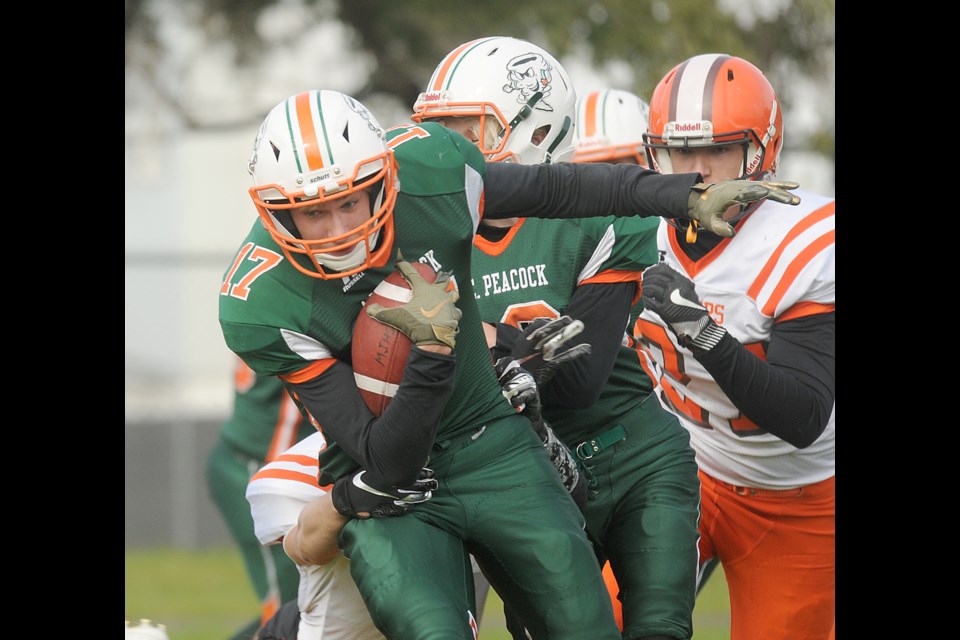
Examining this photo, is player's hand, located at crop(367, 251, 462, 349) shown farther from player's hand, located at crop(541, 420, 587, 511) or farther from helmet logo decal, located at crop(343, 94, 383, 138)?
player's hand, located at crop(541, 420, 587, 511)

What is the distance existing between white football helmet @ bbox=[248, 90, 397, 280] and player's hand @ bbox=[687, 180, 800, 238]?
82cm

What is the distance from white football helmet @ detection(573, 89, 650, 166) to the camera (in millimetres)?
6461

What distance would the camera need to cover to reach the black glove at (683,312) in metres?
4.30

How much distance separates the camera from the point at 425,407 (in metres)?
3.73

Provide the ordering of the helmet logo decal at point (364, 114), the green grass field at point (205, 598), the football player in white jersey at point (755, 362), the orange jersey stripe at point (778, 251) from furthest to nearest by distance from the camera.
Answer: the green grass field at point (205, 598)
the orange jersey stripe at point (778, 251)
the football player in white jersey at point (755, 362)
the helmet logo decal at point (364, 114)

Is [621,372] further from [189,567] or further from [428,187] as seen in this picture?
[189,567]

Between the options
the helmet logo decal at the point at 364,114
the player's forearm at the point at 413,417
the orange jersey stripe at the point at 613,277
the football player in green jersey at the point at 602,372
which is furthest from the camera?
the orange jersey stripe at the point at 613,277

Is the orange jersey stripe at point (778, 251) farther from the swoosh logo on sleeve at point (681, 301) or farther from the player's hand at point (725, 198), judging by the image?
the player's hand at point (725, 198)

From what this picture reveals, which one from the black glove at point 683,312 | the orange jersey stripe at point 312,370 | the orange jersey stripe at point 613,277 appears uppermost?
the orange jersey stripe at point 613,277

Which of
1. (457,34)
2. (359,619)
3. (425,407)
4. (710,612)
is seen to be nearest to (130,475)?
(457,34)

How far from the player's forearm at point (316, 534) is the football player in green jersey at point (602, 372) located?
0.58 metres

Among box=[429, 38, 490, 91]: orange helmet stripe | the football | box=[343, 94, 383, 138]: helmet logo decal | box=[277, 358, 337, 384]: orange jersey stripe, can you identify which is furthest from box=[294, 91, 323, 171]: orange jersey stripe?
box=[429, 38, 490, 91]: orange helmet stripe

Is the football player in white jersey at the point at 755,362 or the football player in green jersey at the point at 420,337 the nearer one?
the football player in green jersey at the point at 420,337

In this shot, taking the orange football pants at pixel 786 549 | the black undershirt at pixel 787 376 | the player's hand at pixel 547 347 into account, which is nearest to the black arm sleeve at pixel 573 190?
the player's hand at pixel 547 347
